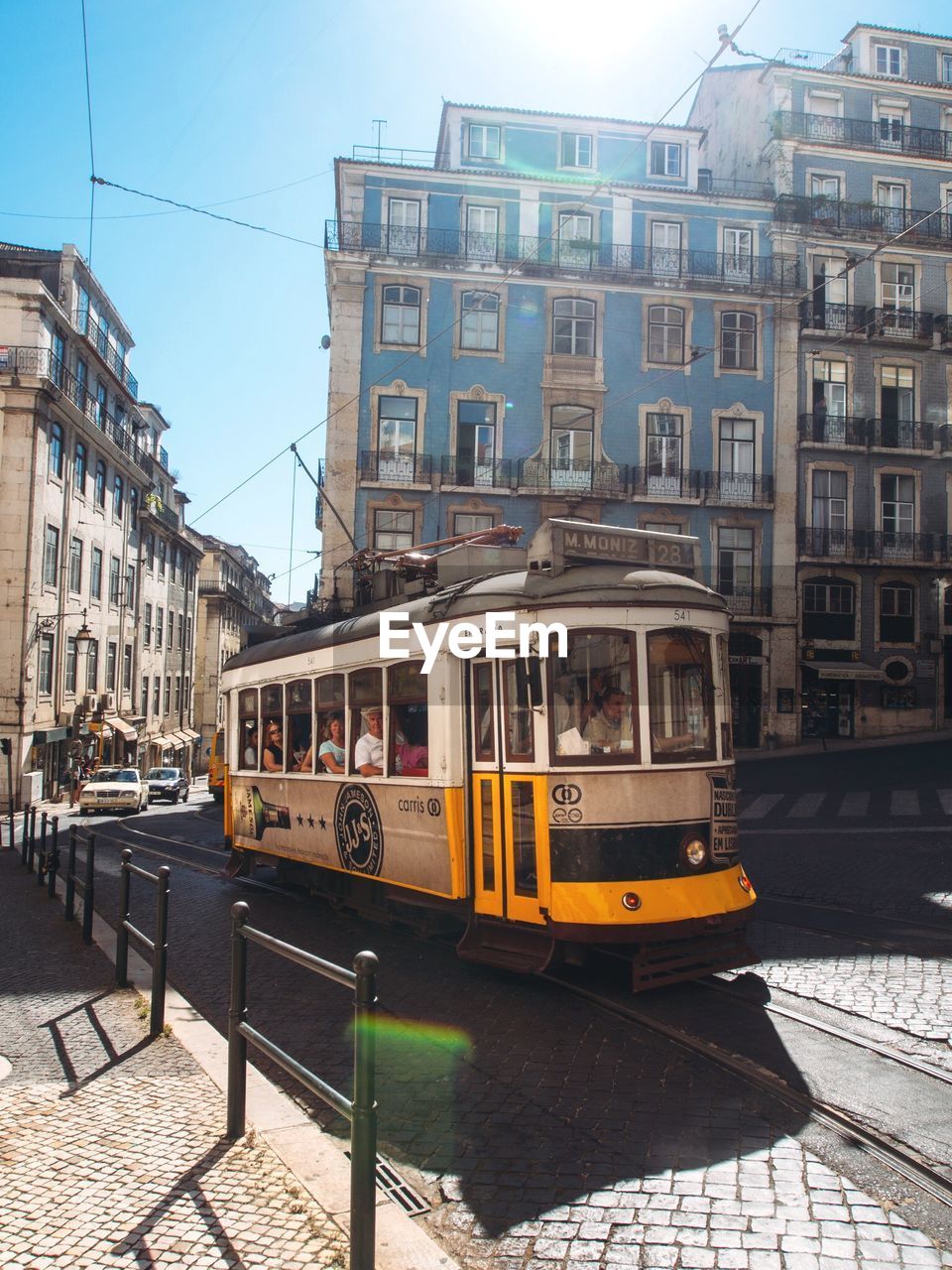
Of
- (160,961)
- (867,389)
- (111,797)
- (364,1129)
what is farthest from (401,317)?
(364,1129)

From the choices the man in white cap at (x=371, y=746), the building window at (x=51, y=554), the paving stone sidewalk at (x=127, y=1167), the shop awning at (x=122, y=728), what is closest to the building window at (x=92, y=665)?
the shop awning at (x=122, y=728)

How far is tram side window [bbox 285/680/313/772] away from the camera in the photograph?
10.3 m

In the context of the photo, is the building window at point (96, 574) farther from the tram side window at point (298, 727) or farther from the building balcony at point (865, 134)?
the tram side window at point (298, 727)

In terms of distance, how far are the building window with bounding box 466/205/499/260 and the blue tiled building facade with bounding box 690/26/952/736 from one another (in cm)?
949

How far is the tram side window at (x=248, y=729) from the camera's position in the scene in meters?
12.0

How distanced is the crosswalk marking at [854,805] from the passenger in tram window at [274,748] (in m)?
12.4

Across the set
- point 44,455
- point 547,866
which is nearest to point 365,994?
point 547,866

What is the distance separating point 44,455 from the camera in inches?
1320

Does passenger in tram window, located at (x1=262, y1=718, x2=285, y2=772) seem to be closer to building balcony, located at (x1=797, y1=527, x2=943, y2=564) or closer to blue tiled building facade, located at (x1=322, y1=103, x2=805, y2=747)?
blue tiled building facade, located at (x1=322, y1=103, x2=805, y2=747)

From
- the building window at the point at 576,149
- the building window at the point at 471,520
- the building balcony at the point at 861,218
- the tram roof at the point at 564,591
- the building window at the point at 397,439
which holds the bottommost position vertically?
the tram roof at the point at 564,591

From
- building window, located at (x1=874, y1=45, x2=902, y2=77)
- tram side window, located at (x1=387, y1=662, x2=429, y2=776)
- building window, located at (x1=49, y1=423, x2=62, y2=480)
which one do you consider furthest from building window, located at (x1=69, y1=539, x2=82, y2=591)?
building window, located at (x1=874, y1=45, x2=902, y2=77)

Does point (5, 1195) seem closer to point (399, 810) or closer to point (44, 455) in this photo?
point (399, 810)

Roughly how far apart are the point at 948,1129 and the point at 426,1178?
2.47 metres

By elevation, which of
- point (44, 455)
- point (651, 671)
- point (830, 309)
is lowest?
point (651, 671)
